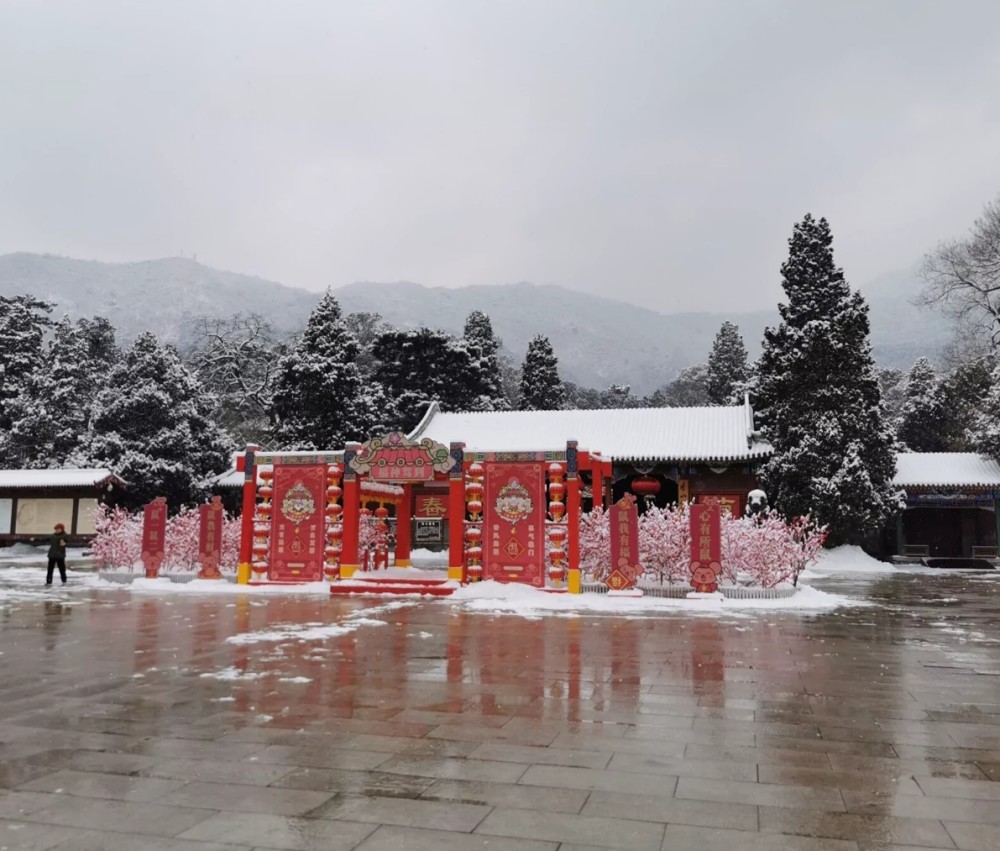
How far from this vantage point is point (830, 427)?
2103 centimetres

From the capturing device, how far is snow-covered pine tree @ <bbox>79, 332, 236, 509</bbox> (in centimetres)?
2631

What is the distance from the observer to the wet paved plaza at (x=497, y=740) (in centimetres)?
291

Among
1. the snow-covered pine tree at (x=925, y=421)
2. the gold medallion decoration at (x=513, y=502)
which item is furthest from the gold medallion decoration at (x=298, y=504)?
the snow-covered pine tree at (x=925, y=421)

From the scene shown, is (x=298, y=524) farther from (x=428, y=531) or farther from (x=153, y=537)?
(x=428, y=531)

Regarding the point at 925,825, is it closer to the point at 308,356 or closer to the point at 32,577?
the point at 32,577

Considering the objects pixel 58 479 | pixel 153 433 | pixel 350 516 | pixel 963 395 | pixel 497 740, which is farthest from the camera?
pixel 963 395

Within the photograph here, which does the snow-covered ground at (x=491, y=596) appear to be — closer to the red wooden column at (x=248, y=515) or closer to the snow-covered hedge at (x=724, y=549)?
the red wooden column at (x=248, y=515)

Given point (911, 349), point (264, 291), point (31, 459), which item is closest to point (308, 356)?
point (31, 459)

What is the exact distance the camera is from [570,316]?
150 m

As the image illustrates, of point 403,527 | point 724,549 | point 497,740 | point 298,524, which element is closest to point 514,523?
point 724,549

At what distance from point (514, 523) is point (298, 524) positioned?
4.12 m

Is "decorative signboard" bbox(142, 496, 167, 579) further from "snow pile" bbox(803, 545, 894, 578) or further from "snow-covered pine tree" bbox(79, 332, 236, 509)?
"snow pile" bbox(803, 545, 894, 578)

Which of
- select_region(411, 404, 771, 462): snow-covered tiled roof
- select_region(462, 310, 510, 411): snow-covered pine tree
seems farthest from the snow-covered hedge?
select_region(462, 310, 510, 411): snow-covered pine tree

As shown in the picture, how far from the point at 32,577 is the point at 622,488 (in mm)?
15020
